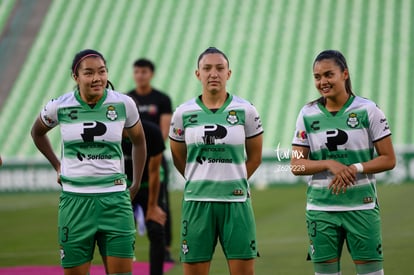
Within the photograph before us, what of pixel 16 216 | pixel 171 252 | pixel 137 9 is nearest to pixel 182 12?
pixel 137 9

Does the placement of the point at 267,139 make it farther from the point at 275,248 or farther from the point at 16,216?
the point at 275,248

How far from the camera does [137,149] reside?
298 inches

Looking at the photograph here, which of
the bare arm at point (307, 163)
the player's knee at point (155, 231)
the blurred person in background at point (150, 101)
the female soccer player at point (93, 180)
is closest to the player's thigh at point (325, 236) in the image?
the bare arm at point (307, 163)

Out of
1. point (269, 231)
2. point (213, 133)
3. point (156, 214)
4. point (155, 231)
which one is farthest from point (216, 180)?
point (269, 231)

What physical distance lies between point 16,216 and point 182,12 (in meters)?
12.5

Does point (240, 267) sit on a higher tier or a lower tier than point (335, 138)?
lower

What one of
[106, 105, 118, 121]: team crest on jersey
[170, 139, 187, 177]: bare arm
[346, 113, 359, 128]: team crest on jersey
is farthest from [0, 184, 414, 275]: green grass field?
[106, 105, 118, 121]: team crest on jersey

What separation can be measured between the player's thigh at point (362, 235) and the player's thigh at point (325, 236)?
0.25 feet

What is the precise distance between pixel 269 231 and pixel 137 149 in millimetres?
7675

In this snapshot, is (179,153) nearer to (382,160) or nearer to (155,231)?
(382,160)

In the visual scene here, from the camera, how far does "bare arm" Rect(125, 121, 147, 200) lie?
24.4 feet

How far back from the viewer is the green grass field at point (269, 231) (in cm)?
1168

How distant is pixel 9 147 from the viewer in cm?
2344

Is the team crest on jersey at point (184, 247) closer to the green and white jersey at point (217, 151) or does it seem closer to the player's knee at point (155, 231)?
the green and white jersey at point (217, 151)
